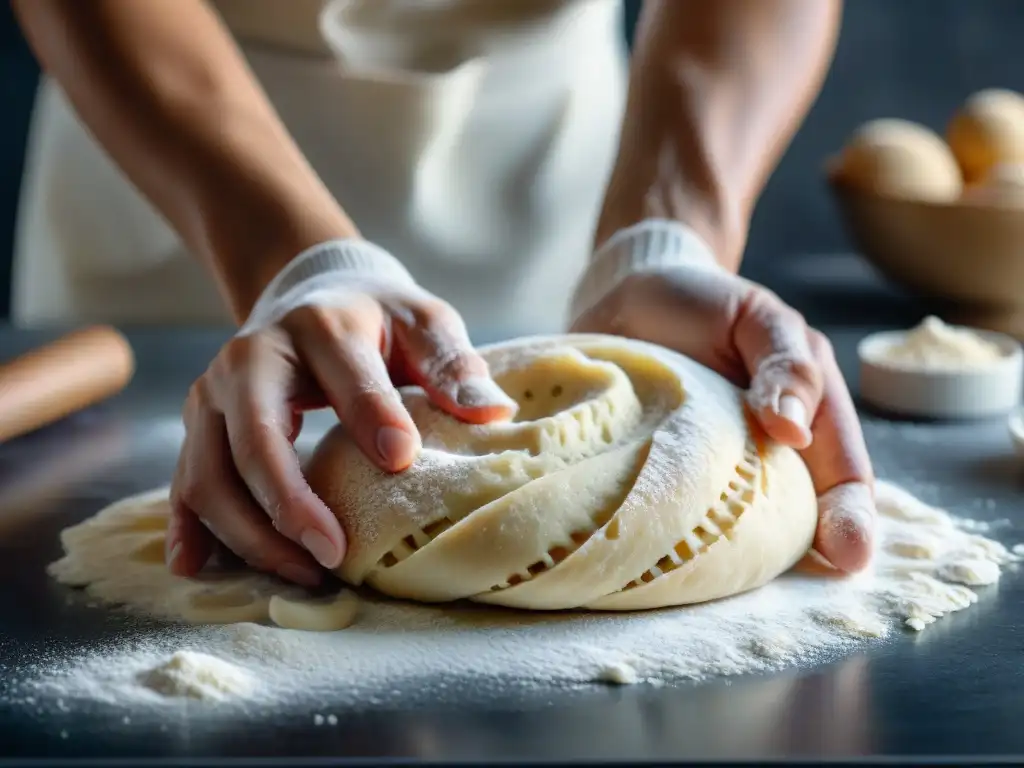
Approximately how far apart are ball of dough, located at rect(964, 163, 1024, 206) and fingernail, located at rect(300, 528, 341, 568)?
1.63 metres

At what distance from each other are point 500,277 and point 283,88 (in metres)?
0.57

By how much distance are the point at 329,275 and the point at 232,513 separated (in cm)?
36

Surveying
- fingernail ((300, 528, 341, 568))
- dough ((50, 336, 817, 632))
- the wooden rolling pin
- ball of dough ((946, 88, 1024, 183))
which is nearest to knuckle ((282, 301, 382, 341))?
dough ((50, 336, 817, 632))

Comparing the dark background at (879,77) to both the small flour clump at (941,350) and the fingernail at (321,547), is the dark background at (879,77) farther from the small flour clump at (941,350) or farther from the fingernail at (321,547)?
the fingernail at (321,547)

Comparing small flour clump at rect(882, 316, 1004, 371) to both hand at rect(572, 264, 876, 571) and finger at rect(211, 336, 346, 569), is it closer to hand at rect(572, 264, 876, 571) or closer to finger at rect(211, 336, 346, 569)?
hand at rect(572, 264, 876, 571)

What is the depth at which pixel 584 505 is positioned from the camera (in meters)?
1.28

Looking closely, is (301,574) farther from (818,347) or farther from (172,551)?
(818,347)

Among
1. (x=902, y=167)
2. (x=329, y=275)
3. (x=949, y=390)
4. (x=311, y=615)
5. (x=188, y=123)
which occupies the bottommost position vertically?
(x=949, y=390)

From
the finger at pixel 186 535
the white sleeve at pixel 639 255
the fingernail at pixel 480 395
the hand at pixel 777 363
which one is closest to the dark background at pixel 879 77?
the white sleeve at pixel 639 255

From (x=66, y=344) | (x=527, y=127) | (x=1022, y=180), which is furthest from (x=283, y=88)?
(x=1022, y=180)

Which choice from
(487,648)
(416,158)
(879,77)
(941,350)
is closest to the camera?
(487,648)

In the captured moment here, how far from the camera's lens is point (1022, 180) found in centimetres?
246

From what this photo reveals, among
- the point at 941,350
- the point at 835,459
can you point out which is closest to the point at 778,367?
the point at 835,459

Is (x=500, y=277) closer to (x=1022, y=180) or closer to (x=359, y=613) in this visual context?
(x=1022, y=180)
